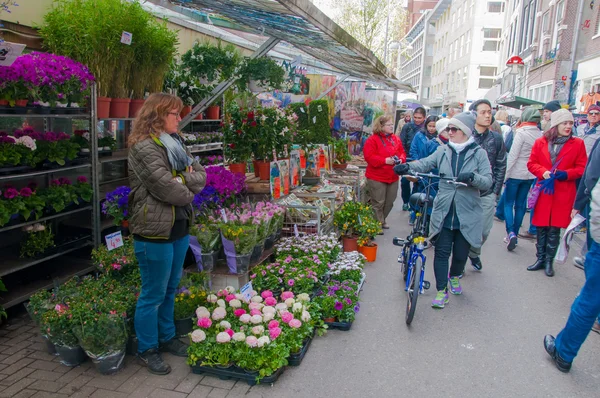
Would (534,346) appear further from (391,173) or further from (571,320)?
(391,173)

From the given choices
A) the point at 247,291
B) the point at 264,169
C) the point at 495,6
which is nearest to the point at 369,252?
the point at 264,169

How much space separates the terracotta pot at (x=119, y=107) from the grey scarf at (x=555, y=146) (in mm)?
5182

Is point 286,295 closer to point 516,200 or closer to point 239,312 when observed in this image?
point 239,312

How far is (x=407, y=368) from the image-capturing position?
359 cm

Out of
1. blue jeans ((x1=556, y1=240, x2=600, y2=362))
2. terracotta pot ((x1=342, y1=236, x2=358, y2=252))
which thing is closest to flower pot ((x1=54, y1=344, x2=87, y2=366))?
blue jeans ((x1=556, y1=240, x2=600, y2=362))

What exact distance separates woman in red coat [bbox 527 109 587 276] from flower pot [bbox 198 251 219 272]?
4207 mm

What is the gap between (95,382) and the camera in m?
3.20

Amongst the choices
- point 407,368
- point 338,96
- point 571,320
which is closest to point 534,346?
point 571,320

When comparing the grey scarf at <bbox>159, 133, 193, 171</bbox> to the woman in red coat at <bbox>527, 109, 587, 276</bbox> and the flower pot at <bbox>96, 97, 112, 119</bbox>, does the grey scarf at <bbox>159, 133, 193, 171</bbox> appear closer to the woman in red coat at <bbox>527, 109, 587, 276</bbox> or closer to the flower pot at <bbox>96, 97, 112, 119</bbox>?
the flower pot at <bbox>96, 97, 112, 119</bbox>

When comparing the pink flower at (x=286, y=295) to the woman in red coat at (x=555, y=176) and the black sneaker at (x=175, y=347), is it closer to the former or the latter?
the black sneaker at (x=175, y=347)

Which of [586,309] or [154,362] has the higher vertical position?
[586,309]

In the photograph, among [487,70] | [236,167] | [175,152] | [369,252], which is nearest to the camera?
[175,152]

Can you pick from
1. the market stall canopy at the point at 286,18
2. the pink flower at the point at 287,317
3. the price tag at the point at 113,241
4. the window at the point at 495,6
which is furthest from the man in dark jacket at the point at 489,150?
the window at the point at 495,6

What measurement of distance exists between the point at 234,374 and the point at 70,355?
47.0 inches
